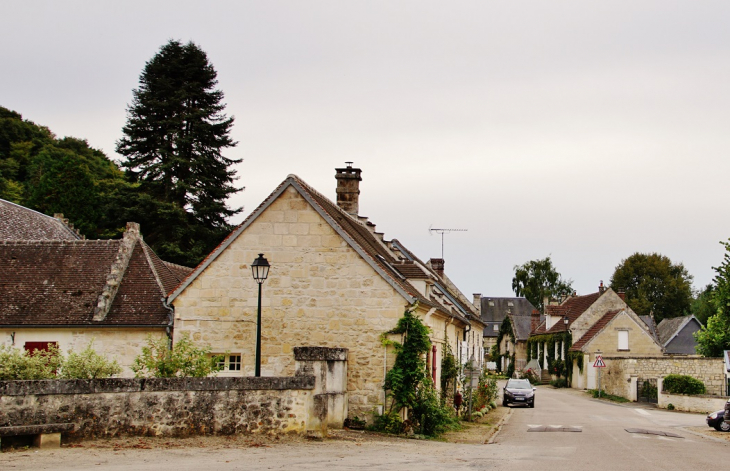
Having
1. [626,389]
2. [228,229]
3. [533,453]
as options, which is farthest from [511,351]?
[533,453]

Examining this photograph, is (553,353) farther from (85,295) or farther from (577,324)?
(85,295)

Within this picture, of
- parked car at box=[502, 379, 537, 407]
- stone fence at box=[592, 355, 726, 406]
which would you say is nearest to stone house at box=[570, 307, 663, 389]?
stone fence at box=[592, 355, 726, 406]

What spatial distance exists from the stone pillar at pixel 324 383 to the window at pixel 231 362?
326cm

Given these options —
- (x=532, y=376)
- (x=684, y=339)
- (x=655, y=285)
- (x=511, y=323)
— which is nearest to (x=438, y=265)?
(x=532, y=376)

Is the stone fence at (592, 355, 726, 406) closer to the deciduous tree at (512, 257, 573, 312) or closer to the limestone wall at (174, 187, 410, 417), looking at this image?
the limestone wall at (174, 187, 410, 417)

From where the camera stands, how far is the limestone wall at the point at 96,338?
878 inches

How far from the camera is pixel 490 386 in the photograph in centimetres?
3328

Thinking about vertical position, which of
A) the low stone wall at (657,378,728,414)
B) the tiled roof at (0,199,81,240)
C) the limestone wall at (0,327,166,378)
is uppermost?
the tiled roof at (0,199,81,240)

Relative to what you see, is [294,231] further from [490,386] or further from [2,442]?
[490,386]

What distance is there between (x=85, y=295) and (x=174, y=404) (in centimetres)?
1005

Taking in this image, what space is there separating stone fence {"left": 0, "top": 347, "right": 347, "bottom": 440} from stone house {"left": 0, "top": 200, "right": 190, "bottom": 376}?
6.14 metres

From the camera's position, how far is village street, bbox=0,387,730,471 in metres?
12.2

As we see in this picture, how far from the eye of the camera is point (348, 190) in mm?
29875

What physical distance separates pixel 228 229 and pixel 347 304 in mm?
24831
